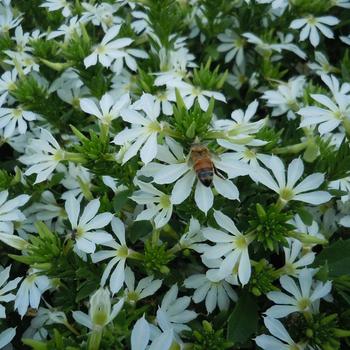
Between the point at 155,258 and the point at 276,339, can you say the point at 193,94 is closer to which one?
the point at 155,258

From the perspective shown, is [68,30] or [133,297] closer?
[133,297]

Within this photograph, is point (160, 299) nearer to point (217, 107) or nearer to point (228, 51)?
point (217, 107)

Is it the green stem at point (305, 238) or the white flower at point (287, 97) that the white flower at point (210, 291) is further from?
the white flower at point (287, 97)

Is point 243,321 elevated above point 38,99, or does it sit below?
below

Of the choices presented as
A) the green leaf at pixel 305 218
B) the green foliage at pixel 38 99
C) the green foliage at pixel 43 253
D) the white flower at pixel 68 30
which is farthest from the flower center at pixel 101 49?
the green leaf at pixel 305 218

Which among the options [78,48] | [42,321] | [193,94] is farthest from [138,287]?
[78,48]

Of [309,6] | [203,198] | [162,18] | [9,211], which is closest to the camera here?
[203,198]
